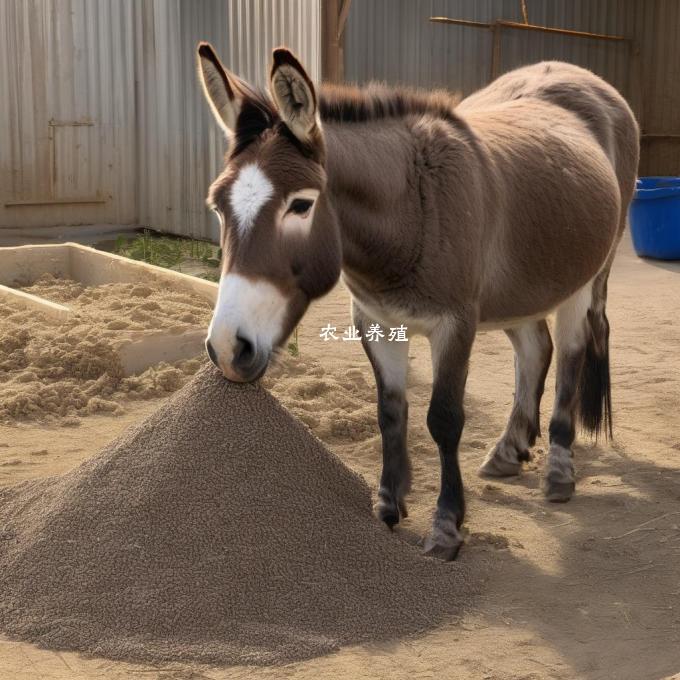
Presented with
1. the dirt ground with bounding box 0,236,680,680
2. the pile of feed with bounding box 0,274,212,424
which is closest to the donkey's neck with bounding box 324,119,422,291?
the dirt ground with bounding box 0,236,680,680

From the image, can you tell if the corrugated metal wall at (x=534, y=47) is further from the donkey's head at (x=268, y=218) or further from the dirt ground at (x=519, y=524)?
the donkey's head at (x=268, y=218)

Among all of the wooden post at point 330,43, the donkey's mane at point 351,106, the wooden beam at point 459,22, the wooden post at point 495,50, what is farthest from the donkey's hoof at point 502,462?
the wooden post at point 495,50

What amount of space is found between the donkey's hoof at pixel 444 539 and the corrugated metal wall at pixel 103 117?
752cm

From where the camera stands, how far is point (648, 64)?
48.1 ft

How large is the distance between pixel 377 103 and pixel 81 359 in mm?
2972

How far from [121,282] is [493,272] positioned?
4.47 m

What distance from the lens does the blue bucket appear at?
9.93 metres

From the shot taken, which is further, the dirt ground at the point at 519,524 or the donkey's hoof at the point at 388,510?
the donkey's hoof at the point at 388,510

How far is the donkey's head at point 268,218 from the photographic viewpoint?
3236mm

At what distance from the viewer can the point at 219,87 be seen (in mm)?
3559

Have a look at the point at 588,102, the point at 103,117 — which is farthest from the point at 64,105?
the point at 588,102

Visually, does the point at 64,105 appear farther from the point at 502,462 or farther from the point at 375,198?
the point at 375,198

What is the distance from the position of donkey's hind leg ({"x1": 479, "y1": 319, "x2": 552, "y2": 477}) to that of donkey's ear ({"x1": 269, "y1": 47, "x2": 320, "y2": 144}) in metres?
1.97

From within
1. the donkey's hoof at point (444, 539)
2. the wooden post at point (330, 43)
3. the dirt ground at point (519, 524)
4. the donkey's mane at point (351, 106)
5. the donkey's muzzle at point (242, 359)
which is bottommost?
the dirt ground at point (519, 524)
